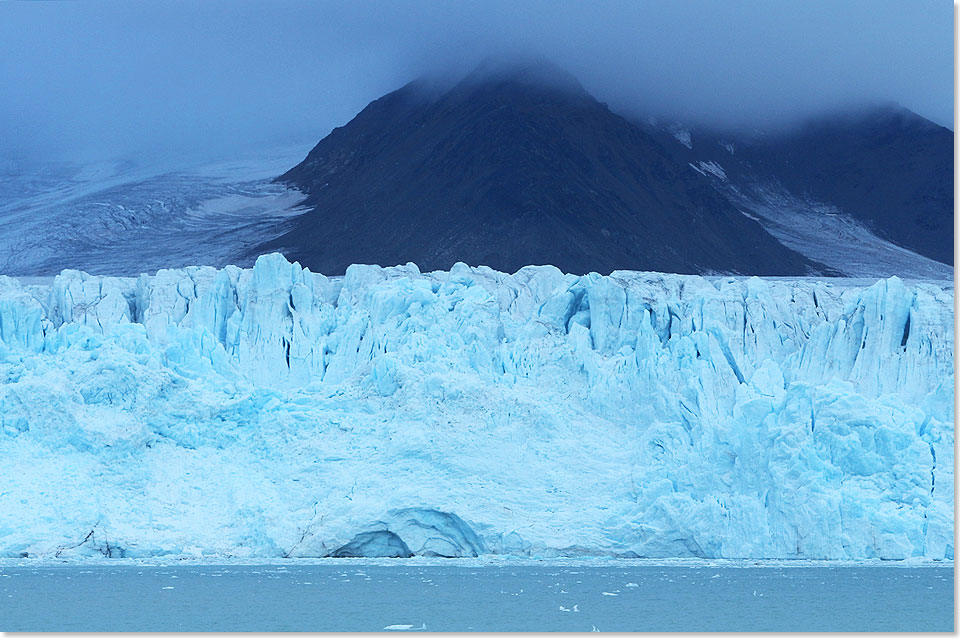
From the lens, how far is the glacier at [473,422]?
22969mm

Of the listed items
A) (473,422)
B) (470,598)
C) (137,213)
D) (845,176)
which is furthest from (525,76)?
(470,598)

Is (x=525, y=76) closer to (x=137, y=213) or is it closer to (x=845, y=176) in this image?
(x=137, y=213)

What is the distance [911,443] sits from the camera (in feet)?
76.5

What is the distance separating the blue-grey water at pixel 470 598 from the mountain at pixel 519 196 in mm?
25389

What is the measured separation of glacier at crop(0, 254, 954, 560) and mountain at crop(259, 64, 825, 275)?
2111cm

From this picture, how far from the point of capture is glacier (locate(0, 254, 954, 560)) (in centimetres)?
2297

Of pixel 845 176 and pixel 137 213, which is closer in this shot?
pixel 137 213

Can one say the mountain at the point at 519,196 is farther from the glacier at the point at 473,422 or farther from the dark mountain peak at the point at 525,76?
the glacier at the point at 473,422

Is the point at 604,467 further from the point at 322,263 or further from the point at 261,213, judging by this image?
the point at 261,213

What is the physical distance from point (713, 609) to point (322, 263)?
3391 cm

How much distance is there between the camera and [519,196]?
5344 cm

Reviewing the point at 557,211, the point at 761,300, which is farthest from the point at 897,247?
the point at 761,300

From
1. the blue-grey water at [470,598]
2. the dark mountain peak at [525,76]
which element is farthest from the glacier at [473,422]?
the dark mountain peak at [525,76]

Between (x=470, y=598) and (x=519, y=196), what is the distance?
3362 cm
